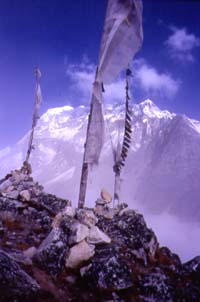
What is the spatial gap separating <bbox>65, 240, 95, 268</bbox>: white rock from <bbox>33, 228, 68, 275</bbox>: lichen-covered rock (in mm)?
156

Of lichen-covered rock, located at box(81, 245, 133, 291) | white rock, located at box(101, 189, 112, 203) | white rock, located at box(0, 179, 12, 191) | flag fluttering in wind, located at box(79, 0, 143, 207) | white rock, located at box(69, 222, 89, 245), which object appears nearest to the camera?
lichen-covered rock, located at box(81, 245, 133, 291)

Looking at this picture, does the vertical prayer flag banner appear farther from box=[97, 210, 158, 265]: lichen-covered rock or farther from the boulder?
box=[97, 210, 158, 265]: lichen-covered rock

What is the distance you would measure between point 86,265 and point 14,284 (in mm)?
1912

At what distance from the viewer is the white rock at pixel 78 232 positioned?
676cm

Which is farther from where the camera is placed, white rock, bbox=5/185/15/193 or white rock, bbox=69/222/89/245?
white rock, bbox=5/185/15/193

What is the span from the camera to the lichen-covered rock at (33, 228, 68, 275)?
20.2 ft

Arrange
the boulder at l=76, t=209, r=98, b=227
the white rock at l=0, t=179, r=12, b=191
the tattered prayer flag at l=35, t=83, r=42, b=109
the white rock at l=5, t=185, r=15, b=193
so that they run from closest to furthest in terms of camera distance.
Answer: the boulder at l=76, t=209, r=98, b=227 < the white rock at l=5, t=185, r=15, b=193 < the white rock at l=0, t=179, r=12, b=191 < the tattered prayer flag at l=35, t=83, r=42, b=109

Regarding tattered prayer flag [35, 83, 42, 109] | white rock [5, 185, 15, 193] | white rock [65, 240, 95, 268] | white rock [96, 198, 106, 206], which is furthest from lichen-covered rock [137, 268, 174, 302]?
tattered prayer flag [35, 83, 42, 109]

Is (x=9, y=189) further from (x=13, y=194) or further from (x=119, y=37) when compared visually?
(x=119, y=37)

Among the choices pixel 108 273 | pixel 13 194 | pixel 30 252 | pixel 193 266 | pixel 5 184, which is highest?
pixel 5 184

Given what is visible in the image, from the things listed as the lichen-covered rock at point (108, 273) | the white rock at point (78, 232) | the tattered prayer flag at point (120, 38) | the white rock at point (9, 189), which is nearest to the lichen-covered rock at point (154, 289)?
the lichen-covered rock at point (108, 273)

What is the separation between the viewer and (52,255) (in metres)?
6.34

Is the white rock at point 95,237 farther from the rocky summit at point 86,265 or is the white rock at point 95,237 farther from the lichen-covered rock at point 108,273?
the lichen-covered rock at point 108,273

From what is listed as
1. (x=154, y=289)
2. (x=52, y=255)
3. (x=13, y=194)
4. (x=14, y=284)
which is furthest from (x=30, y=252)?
(x=13, y=194)
